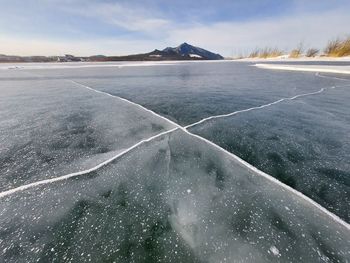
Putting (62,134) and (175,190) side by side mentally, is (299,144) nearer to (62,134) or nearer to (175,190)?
(175,190)

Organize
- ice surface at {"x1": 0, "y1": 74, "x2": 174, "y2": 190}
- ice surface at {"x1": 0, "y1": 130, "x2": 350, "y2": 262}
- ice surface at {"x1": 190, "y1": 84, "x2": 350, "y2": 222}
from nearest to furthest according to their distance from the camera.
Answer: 1. ice surface at {"x1": 0, "y1": 130, "x2": 350, "y2": 262}
2. ice surface at {"x1": 190, "y1": 84, "x2": 350, "y2": 222}
3. ice surface at {"x1": 0, "y1": 74, "x2": 174, "y2": 190}

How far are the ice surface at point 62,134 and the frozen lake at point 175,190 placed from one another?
0.02 meters

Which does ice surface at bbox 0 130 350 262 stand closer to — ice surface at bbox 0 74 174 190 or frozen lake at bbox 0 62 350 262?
frozen lake at bbox 0 62 350 262

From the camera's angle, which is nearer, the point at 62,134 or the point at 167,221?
the point at 167,221

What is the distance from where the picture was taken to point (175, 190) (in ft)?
6.75

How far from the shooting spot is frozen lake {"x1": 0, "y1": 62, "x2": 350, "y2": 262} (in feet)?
4.86

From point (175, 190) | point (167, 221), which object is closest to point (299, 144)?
point (175, 190)

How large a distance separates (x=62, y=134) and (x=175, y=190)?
2.44 m

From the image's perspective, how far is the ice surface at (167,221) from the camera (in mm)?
1437

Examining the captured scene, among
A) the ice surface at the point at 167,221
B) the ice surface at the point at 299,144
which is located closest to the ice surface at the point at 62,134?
the ice surface at the point at 167,221

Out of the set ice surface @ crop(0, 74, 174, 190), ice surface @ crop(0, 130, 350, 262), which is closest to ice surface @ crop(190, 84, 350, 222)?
ice surface @ crop(0, 130, 350, 262)

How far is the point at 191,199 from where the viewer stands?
1.93m

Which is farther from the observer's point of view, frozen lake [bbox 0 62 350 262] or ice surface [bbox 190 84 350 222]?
ice surface [bbox 190 84 350 222]

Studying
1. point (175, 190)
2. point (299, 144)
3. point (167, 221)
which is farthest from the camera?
point (299, 144)
